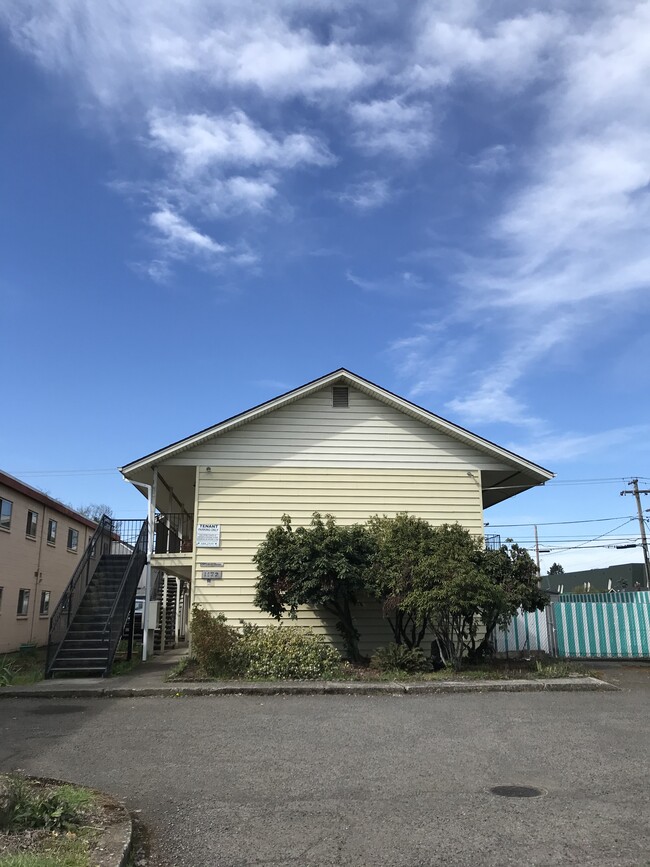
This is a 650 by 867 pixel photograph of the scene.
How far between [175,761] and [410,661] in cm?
809

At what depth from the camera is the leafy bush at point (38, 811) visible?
496cm

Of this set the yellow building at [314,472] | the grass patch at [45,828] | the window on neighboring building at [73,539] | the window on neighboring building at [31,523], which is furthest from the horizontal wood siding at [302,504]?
the window on neighboring building at [73,539]

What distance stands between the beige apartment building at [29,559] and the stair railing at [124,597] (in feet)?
25.4

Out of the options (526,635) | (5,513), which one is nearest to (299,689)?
(526,635)

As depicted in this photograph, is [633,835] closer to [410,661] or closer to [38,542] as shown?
[410,661]

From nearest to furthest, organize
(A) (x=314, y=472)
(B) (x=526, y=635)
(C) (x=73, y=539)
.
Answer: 1. (A) (x=314, y=472)
2. (B) (x=526, y=635)
3. (C) (x=73, y=539)

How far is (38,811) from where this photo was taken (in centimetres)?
504

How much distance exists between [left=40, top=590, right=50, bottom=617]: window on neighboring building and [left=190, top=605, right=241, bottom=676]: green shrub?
16.7 m

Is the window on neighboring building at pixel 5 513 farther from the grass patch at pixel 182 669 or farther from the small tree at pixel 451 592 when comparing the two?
the small tree at pixel 451 592

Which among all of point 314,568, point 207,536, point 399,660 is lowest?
point 399,660

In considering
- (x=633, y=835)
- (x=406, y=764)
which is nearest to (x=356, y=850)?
(x=633, y=835)

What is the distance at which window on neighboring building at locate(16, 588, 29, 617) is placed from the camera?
26150 millimetres

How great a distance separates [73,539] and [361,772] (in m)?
29.1

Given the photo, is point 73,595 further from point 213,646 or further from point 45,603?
point 45,603
